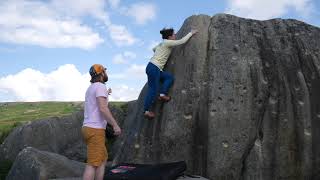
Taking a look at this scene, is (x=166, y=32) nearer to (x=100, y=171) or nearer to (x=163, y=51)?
(x=163, y=51)

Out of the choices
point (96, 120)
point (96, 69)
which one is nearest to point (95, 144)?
point (96, 120)

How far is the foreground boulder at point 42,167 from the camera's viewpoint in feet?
48.0

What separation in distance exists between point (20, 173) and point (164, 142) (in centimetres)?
468

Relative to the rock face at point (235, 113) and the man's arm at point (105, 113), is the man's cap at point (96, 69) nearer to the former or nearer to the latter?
the man's arm at point (105, 113)

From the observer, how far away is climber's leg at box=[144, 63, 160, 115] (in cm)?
1397

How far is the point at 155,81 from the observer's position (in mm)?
14023

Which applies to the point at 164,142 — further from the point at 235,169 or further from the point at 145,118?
the point at 235,169

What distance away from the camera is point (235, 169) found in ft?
45.1

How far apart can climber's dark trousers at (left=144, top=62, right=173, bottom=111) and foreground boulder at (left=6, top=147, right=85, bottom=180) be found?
3.06 meters

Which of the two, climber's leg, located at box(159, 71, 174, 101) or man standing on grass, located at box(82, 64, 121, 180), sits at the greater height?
climber's leg, located at box(159, 71, 174, 101)

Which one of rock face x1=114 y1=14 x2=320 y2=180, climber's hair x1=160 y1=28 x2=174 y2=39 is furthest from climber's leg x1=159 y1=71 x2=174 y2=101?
climber's hair x1=160 y1=28 x2=174 y2=39

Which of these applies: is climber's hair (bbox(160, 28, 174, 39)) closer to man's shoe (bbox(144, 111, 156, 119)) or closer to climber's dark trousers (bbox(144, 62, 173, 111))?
climber's dark trousers (bbox(144, 62, 173, 111))

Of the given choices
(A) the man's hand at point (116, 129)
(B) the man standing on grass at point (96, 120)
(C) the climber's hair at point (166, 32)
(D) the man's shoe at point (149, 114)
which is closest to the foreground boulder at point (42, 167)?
(D) the man's shoe at point (149, 114)

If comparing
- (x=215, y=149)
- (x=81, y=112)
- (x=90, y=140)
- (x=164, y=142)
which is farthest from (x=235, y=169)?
(x=81, y=112)
